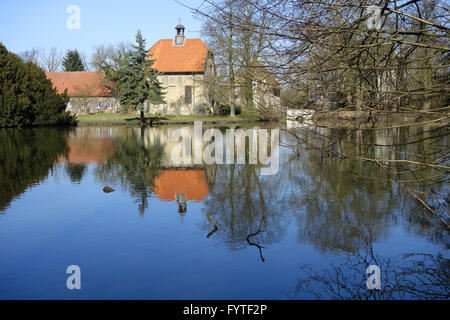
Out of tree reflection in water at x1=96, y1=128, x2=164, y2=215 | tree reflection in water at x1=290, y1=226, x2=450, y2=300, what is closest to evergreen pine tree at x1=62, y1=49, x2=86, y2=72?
tree reflection in water at x1=96, y1=128, x2=164, y2=215

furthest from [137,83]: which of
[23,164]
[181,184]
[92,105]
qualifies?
[181,184]

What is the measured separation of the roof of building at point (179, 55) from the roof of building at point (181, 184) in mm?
42025

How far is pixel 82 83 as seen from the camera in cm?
6125

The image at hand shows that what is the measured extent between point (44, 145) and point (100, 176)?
11158mm

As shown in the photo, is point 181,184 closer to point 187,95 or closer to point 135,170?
point 135,170

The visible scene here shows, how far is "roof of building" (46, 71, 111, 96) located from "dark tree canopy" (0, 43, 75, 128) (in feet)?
54.4

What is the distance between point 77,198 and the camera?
34.9 feet

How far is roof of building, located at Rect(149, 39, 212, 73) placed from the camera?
5530cm

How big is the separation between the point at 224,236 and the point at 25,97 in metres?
35.4

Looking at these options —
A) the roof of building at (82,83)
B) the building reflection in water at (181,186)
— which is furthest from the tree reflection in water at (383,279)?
the roof of building at (82,83)

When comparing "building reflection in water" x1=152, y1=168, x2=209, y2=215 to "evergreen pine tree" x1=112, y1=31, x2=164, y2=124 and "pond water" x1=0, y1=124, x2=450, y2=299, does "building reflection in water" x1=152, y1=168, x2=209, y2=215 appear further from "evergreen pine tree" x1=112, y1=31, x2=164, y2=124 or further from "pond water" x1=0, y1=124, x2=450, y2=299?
"evergreen pine tree" x1=112, y1=31, x2=164, y2=124

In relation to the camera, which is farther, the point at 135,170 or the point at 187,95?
the point at 187,95

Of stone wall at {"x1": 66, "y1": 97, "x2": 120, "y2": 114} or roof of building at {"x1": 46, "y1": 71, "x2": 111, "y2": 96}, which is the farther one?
roof of building at {"x1": 46, "y1": 71, "x2": 111, "y2": 96}

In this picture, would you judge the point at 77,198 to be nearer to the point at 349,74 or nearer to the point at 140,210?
the point at 140,210
